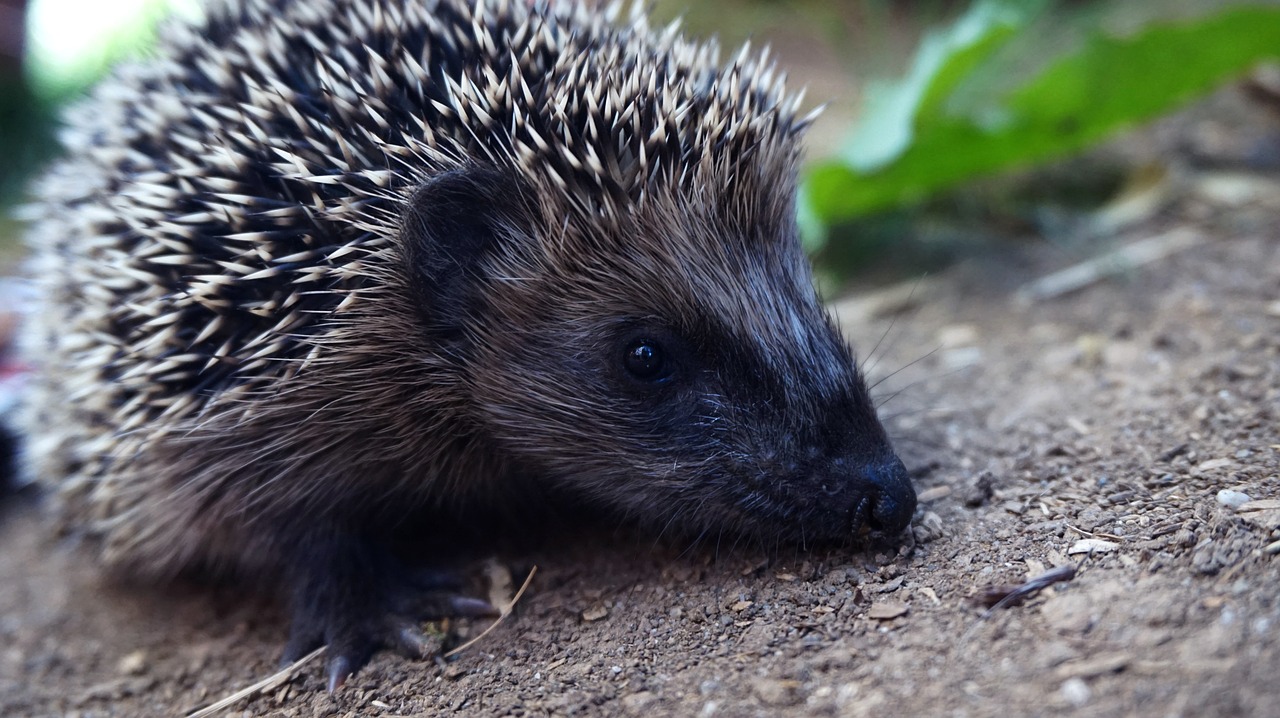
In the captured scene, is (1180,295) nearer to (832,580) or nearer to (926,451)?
(926,451)

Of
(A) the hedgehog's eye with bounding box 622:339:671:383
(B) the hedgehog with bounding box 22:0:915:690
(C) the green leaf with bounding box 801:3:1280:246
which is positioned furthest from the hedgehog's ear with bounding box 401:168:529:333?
(C) the green leaf with bounding box 801:3:1280:246

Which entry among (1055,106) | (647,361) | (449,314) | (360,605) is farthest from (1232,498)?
(1055,106)

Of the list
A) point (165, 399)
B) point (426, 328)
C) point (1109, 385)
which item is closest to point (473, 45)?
point (426, 328)

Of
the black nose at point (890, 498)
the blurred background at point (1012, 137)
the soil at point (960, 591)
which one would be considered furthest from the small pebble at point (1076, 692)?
the blurred background at point (1012, 137)

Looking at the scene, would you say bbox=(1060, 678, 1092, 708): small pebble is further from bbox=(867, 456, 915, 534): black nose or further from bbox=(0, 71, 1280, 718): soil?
bbox=(867, 456, 915, 534): black nose

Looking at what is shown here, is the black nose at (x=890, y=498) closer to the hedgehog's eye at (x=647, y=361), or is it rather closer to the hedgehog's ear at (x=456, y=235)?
the hedgehog's eye at (x=647, y=361)
